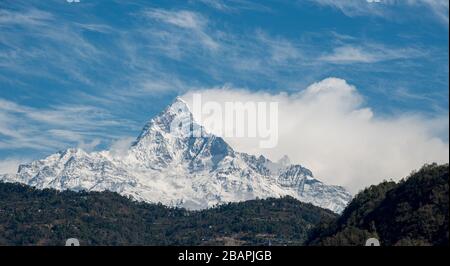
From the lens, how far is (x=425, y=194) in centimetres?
19312
